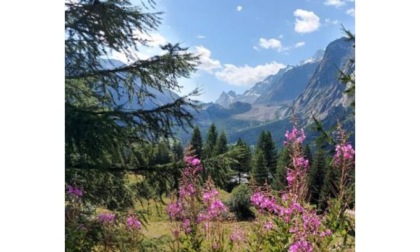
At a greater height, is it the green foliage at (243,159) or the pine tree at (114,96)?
the pine tree at (114,96)

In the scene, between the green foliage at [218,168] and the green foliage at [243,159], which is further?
the green foliage at [243,159]

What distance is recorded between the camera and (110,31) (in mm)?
2652

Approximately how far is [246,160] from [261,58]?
0.88 meters

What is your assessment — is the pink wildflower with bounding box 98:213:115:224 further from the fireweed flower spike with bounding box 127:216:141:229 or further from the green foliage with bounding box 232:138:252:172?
the green foliage with bounding box 232:138:252:172

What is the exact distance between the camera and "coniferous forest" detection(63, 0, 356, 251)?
1.69 meters

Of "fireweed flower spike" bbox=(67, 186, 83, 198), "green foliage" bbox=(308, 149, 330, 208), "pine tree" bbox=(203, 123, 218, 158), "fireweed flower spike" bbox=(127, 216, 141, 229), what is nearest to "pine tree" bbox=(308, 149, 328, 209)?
"green foliage" bbox=(308, 149, 330, 208)

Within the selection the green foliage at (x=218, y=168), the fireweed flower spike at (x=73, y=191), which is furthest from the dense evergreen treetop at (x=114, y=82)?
the green foliage at (x=218, y=168)

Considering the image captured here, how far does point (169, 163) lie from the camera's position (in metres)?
2.75

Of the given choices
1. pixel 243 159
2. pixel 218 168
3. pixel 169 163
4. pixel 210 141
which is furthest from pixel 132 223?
pixel 243 159

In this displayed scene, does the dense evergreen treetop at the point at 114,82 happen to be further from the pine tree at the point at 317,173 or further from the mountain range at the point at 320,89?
the pine tree at the point at 317,173

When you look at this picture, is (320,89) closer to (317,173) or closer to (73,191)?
(317,173)

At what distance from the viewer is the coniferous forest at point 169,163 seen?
169cm

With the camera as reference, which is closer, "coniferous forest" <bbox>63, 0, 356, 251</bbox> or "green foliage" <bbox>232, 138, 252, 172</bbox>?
"coniferous forest" <bbox>63, 0, 356, 251</bbox>
